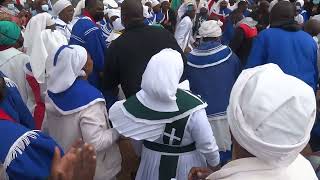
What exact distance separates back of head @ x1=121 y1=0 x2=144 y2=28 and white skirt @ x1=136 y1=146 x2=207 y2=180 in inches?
52.5

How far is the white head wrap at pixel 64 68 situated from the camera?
2959mm

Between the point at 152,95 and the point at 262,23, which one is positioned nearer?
the point at 152,95

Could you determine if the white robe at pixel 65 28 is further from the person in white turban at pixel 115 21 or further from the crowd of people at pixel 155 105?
the person in white turban at pixel 115 21

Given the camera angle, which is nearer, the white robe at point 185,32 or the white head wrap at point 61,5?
the white head wrap at point 61,5

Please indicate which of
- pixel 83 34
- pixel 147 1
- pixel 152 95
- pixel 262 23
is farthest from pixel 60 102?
pixel 147 1

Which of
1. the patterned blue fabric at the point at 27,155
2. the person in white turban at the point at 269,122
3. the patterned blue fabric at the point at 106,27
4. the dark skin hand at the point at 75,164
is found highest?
the person in white turban at the point at 269,122

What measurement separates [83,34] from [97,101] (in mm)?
2241

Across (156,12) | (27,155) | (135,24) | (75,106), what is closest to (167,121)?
(75,106)

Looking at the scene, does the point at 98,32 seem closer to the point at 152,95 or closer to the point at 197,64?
the point at 197,64

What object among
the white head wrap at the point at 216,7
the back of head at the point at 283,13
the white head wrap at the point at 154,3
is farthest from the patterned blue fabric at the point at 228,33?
the white head wrap at the point at 154,3

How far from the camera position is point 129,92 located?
12.5 feet

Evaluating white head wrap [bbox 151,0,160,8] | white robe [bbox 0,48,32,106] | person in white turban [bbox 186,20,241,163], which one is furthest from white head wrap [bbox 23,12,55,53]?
white head wrap [bbox 151,0,160,8]

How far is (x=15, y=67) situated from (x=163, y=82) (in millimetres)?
1944

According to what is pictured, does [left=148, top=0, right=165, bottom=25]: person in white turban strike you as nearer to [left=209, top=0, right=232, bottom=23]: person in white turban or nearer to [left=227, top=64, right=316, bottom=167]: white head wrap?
[left=209, top=0, right=232, bottom=23]: person in white turban
